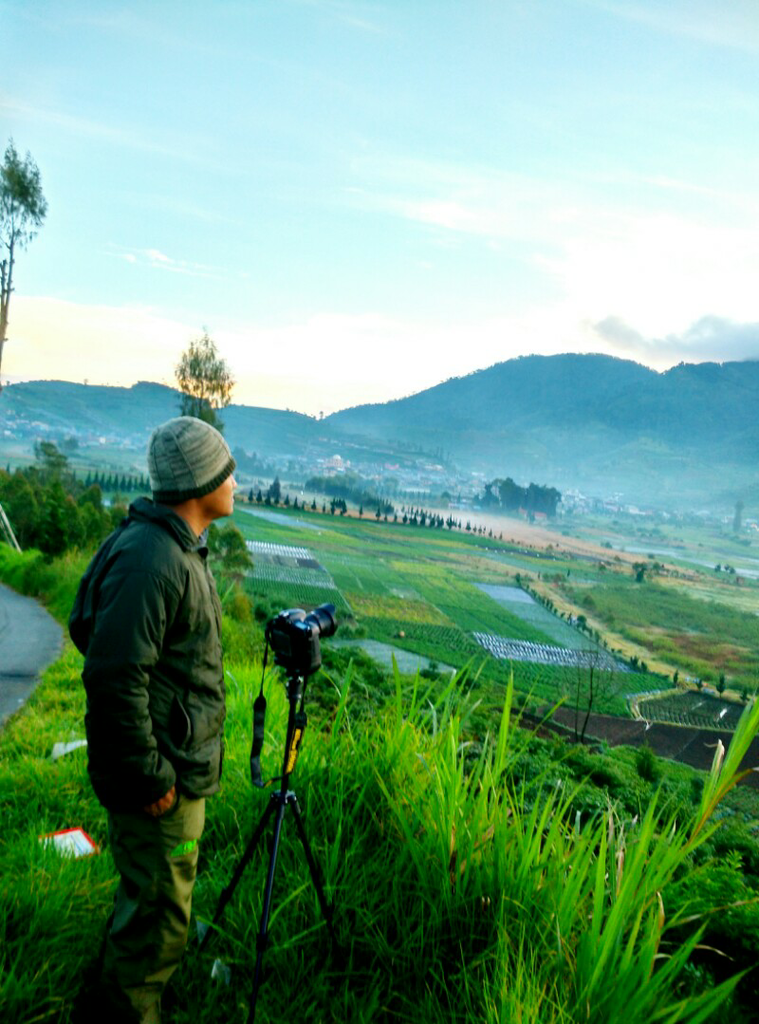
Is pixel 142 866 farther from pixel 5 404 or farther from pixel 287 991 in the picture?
pixel 5 404

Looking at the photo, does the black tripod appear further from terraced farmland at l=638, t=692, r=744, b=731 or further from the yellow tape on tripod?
terraced farmland at l=638, t=692, r=744, b=731

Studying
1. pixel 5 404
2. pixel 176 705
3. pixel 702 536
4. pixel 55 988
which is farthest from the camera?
pixel 702 536

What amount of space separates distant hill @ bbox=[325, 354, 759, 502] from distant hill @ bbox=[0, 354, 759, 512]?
0.20m

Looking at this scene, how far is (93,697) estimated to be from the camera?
4.35 ft

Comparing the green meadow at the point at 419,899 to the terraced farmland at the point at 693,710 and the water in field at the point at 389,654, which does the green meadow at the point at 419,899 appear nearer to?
the water in field at the point at 389,654

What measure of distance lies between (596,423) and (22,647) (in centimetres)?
11085

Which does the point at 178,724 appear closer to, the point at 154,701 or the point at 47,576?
the point at 154,701

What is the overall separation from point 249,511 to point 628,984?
47.8 meters

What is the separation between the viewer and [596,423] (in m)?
108

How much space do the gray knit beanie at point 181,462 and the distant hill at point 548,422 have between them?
4049 centimetres

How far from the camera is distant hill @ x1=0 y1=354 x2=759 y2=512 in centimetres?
5231

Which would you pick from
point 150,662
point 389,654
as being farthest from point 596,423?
point 150,662

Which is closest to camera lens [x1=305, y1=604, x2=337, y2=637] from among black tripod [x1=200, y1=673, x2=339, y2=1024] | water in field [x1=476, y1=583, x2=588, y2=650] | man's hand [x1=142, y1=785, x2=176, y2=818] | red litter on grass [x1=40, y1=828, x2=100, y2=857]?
black tripod [x1=200, y1=673, x2=339, y2=1024]

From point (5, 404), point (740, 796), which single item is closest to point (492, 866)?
point (740, 796)
